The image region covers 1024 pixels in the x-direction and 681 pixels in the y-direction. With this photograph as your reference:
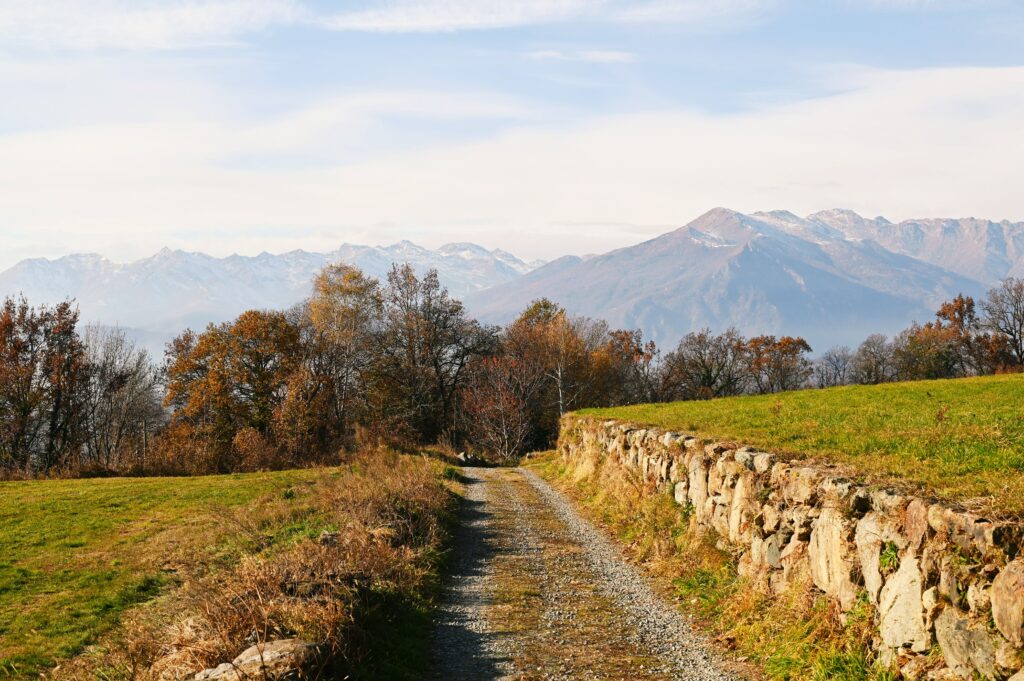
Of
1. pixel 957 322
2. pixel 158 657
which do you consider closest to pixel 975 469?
pixel 158 657

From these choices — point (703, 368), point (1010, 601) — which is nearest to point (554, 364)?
point (703, 368)

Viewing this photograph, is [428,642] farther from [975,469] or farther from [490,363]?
[490,363]

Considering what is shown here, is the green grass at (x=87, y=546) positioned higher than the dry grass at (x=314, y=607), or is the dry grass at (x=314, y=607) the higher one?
the dry grass at (x=314, y=607)

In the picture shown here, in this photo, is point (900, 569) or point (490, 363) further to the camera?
point (490, 363)

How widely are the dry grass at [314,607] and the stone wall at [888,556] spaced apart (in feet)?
17.6

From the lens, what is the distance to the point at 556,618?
11258 millimetres

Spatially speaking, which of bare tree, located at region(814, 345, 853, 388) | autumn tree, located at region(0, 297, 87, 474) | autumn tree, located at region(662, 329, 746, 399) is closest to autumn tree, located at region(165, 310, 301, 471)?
autumn tree, located at region(0, 297, 87, 474)

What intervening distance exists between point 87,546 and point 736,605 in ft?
57.7

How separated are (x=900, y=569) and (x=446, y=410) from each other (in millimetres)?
59580

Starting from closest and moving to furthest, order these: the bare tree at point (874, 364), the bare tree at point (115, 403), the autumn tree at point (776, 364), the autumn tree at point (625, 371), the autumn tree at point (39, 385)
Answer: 1. the autumn tree at point (39, 385)
2. the bare tree at point (115, 403)
3. the autumn tree at point (625, 371)
4. the autumn tree at point (776, 364)
5. the bare tree at point (874, 364)

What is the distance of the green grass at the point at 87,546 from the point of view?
13125 millimetres

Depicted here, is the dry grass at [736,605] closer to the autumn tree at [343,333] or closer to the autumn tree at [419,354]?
the autumn tree at [343,333]

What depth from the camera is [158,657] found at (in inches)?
336

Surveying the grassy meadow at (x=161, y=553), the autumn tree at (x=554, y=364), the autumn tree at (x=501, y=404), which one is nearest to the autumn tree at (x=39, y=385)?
the grassy meadow at (x=161, y=553)
